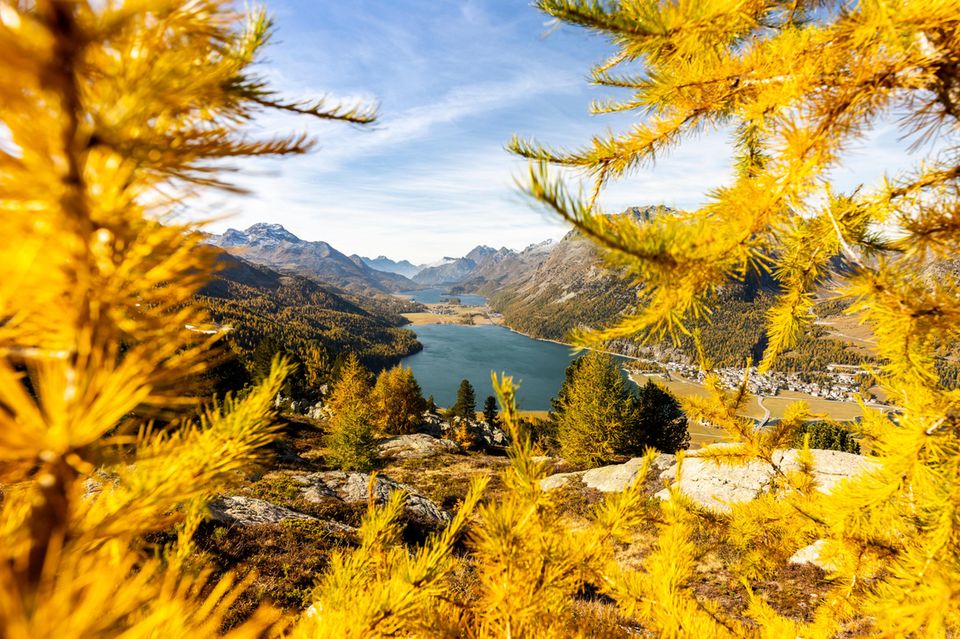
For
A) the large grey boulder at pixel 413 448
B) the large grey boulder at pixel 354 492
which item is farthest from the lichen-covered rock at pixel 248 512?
the large grey boulder at pixel 413 448

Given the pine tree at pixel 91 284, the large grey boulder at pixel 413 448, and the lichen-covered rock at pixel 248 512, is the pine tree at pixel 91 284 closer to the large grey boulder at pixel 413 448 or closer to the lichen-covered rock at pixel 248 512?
the lichen-covered rock at pixel 248 512

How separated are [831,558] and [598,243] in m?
3.25

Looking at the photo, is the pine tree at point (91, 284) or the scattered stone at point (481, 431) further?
the scattered stone at point (481, 431)

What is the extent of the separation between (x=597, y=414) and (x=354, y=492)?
17419 mm

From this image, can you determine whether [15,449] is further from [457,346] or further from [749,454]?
[457,346]

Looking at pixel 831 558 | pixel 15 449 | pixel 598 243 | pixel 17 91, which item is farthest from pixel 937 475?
pixel 17 91

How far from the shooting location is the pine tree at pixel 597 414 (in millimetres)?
27828

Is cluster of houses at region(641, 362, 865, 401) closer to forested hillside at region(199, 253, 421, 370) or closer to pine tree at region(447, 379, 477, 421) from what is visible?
pine tree at region(447, 379, 477, 421)

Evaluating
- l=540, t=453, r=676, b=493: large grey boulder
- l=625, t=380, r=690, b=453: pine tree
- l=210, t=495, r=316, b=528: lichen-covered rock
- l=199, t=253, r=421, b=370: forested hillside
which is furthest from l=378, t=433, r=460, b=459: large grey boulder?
l=199, t=253, r=421, b=370: forested hillside

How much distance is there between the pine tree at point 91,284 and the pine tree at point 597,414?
88.3ft

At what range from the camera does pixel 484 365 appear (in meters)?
135

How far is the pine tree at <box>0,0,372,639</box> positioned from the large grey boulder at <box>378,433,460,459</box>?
3088cm

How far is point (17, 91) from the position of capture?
2.27 feet

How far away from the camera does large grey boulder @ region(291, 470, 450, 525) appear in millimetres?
14273
